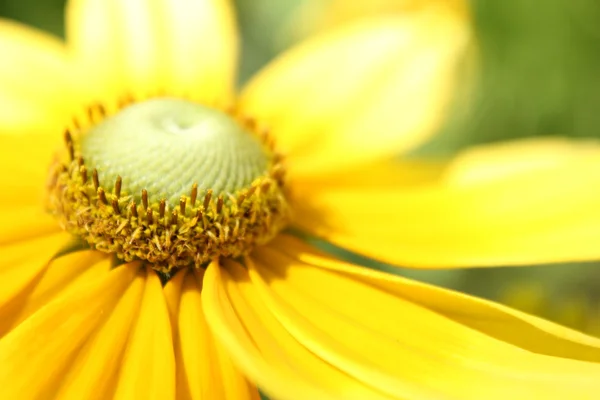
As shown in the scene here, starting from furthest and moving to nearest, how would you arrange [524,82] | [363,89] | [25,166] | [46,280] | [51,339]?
[524,82] → [363,89] → [25,166] → [46,280] → [51,339]

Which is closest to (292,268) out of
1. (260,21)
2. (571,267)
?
(571,267)

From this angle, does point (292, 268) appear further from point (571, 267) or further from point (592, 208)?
point (571, 267)

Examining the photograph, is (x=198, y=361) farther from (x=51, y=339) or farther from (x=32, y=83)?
(x=32, y=83)

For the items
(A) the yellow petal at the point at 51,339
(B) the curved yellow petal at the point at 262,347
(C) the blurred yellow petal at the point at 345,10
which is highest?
(C) the blurred yellow petal at the point at 345,10

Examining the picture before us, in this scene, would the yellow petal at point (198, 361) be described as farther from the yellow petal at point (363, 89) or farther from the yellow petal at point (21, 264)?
the yellow petal at point (363, 89)

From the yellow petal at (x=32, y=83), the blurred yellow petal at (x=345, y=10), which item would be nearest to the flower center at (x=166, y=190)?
the yellow petal at (x=32, y=83)

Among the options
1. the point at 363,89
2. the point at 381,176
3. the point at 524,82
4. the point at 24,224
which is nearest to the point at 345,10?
the point at 524,82

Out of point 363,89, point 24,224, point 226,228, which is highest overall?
point 363,89
